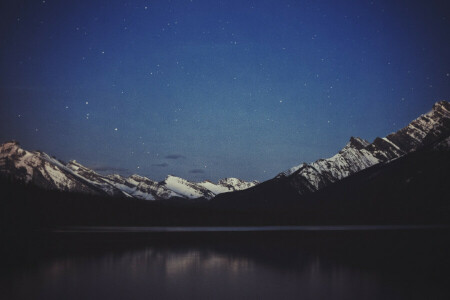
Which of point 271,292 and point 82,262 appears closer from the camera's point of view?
point 271,292

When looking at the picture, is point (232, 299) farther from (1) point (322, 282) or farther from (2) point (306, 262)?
(2) point (306, 262)

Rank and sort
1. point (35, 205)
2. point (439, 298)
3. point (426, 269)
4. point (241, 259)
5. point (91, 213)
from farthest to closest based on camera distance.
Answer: point (91, 213), point (35, 205), point (241, 259), point (426, 269), point (439, 298)

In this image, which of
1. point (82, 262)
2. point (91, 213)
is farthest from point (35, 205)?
point (82, 262)

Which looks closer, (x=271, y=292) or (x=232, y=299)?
(x=232, y=299)

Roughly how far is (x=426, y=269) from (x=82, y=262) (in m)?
28.1

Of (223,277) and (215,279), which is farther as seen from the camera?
(223,277)

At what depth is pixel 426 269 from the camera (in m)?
32.6

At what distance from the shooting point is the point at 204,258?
42.7 metres

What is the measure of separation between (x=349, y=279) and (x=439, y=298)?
758 centimetres

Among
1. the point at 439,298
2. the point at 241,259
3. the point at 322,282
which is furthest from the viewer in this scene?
the point at 241,259

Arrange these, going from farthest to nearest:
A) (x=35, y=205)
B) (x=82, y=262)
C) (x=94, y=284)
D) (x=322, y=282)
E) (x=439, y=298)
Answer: (x=35, y=205) < (x=82, y=262) < (x=322, y=282) < (x=94, y=284) < (x=439, y=298)

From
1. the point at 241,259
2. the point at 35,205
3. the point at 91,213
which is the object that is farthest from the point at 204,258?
the point at 91,213

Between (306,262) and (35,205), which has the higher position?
(35,205)

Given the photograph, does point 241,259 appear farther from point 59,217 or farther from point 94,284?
point 59,217
